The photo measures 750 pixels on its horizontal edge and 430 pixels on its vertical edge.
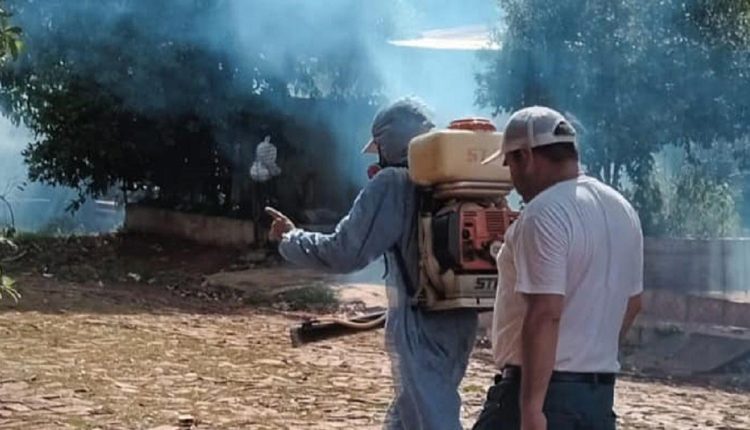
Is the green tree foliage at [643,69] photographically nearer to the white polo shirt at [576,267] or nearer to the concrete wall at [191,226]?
the concrete wall at [191,226]

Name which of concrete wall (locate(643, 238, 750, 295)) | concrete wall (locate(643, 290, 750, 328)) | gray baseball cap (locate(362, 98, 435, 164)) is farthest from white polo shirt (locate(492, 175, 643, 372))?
concrete wall (locate(643, 238, 750, 295))

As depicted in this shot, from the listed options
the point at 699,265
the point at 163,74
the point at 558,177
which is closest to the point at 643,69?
the point at 699,265

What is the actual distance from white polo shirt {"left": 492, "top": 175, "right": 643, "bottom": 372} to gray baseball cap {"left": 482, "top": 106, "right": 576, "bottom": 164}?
0.41ft

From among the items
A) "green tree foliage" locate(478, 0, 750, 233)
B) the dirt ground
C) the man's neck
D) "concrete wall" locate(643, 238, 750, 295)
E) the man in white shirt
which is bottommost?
the dirt ground

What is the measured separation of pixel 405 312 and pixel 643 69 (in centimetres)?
868

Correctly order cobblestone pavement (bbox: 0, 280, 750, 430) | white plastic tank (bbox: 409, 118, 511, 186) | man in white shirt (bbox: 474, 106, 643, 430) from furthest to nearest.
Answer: cobblestone pavement (bbox: 0, 280, 750, 430) → white plastic tank (bbox: 409, 118, 511, 186) → man in white shirt (bbox: 474, 106, 643, 430)

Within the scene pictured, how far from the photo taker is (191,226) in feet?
58.6

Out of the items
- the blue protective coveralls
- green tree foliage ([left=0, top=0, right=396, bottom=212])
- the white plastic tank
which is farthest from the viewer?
green tree foliage ([left=0, top=0, right=396, bottom=212])

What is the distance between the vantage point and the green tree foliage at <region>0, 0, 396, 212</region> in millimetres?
16172

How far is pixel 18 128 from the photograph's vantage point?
19.2 m

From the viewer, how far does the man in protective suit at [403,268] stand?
3.91 meters

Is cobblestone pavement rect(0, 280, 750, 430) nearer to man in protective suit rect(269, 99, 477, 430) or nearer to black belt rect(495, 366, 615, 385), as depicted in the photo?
man in protective suit rect(269, 99, 477, 430)

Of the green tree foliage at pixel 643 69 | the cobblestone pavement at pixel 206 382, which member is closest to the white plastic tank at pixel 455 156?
the cobblestone pavement at pixel 206 382

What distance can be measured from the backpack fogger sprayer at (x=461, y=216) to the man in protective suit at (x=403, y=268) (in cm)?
8
